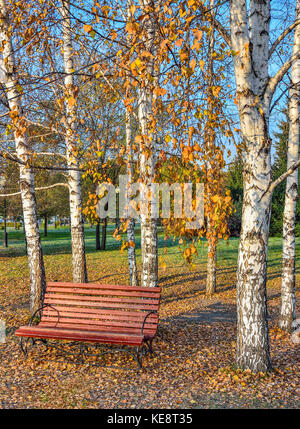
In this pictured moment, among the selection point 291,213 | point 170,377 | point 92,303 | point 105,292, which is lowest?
point 170,377

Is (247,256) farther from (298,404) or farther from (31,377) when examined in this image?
(31,377)

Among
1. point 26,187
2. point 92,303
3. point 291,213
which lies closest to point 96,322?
point 92,303

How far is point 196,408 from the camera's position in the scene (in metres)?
4.27

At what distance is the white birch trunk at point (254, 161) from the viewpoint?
4.76 m

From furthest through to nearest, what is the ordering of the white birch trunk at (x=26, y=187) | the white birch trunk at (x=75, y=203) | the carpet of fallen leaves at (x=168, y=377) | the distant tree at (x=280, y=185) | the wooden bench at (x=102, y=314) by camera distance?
1. the distant tree at (x=280, y=185)
2. the white birch trunk at (x=75, y=203)
3. the white birch trunk at (x=26, y=187)
4. the wooden bench at (x=102, y=314)
5. the carpet of fallen leaves at (x=168, y=377)

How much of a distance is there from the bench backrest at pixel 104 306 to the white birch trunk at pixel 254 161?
149 cm

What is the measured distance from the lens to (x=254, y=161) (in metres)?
4.89

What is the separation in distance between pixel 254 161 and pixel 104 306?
301 cm

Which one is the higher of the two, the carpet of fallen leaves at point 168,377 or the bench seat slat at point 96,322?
the bench seat slat at point 96,322

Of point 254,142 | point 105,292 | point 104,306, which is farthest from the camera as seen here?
point 105,292

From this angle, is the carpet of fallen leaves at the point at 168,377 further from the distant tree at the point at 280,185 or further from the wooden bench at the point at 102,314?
the distant tree at the point at 280,185

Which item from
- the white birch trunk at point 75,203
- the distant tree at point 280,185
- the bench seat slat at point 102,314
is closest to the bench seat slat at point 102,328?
the bench seat slat at point 102,314

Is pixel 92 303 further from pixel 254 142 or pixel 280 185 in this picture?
pixel 280 185
